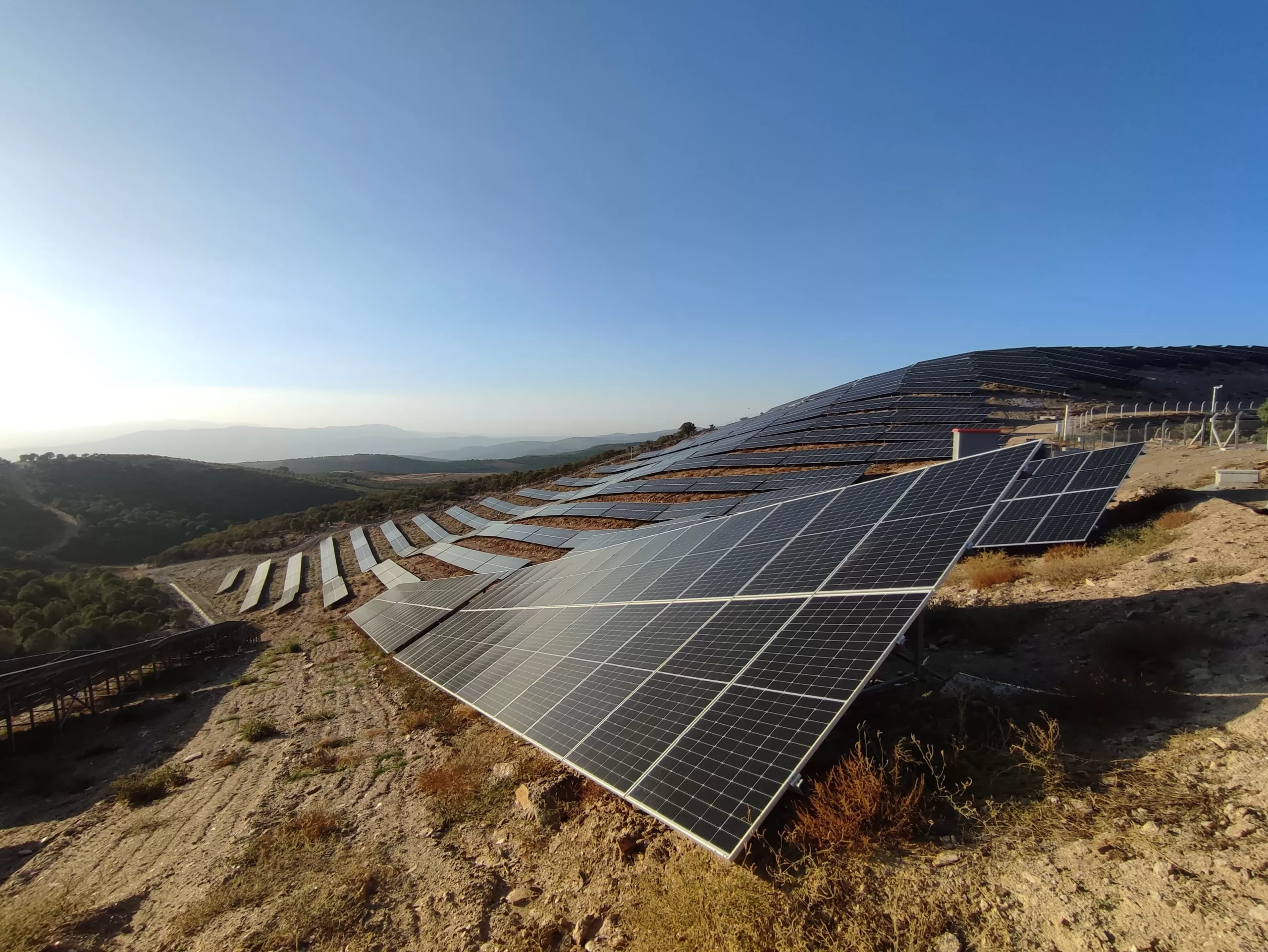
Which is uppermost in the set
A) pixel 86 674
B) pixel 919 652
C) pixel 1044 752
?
pixel 919 652

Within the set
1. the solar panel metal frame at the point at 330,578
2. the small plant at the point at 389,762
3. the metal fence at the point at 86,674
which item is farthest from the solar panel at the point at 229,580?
the small plant at the point at 389,762

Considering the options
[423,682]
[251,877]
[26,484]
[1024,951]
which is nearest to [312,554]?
[423,682]

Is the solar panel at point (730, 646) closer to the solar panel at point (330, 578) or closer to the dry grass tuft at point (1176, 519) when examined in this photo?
the dry grass tuft at point (1176, 519)

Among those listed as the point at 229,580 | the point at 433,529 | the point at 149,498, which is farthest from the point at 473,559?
the point at 149,498

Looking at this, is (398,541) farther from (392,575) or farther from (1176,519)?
(1176,519)

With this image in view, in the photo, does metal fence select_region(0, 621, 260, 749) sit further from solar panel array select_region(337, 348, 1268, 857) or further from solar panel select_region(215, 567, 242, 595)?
solar panel select_region(215, 567, 242, 595)

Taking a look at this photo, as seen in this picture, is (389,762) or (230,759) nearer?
(389,762)

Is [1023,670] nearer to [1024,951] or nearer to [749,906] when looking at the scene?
[1024,951]
